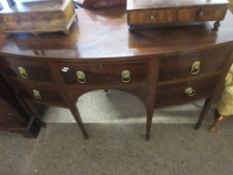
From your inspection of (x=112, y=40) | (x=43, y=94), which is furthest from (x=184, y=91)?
(x=43, y=94)

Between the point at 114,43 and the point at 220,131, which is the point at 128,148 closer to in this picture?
the point at 220,131

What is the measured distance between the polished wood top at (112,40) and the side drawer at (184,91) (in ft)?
0.75

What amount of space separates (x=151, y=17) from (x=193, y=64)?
0.27 metres

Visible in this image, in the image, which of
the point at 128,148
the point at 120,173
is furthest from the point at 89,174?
the point at 128,148

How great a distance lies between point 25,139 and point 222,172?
1.30m

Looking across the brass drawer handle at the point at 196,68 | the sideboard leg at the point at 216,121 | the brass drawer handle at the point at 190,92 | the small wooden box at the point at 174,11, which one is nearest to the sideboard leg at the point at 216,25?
the small wooden box at the point at 174,11

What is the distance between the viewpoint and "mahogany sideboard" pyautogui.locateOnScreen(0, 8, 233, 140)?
0.77 m

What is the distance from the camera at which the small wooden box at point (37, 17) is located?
81cm

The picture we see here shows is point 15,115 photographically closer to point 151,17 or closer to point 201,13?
point 151,17

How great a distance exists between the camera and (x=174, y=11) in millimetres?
768

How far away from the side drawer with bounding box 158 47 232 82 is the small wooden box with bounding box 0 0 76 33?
A: 448 millimetres

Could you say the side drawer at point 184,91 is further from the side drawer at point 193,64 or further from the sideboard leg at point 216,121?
the sideboard leg at point 216,121

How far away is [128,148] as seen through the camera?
1.31m

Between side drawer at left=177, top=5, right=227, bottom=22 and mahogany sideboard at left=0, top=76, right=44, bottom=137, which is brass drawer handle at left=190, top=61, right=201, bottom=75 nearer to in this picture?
side drawer at left=177, top=5, right=227, bottom=22
